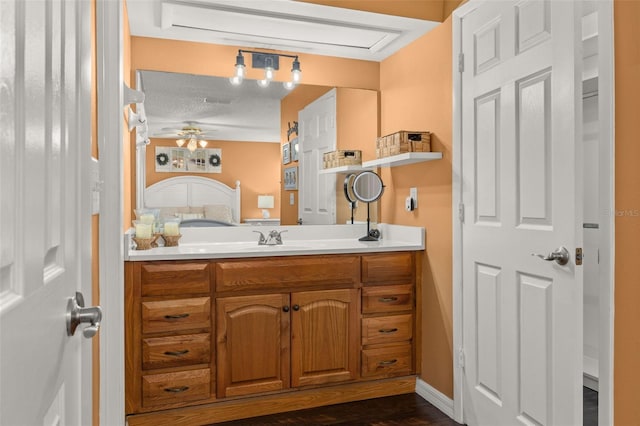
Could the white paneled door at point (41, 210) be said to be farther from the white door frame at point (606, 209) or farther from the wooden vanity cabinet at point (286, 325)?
the white door frame at point (606, 209)

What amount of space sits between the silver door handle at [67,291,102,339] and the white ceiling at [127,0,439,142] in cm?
194

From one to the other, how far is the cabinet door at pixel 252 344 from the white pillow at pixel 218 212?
27.4 inches

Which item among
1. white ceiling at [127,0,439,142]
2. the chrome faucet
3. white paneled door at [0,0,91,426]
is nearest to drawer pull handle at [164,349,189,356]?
the chrome faucet

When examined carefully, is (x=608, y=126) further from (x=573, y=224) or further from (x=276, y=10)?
(x=276, y=10)

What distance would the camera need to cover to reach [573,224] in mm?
1709

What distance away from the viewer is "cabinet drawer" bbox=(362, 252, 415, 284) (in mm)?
2688

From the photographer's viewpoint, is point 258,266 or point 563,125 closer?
point 563,125

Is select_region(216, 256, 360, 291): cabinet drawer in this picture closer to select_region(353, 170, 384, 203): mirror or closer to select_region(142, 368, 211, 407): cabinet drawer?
select_region(142, 368, 211, 407): cabinet drawer

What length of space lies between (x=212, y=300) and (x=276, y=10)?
1554 mm

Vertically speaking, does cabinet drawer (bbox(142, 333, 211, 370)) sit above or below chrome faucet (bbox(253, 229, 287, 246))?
below

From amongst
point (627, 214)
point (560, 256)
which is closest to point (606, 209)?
point (627, 214)

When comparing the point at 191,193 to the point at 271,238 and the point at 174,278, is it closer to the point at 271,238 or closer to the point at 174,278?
the point at 271,238

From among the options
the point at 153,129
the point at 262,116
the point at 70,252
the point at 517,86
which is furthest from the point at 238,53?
the point at 70,252

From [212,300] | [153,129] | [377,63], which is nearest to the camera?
[212,300]
